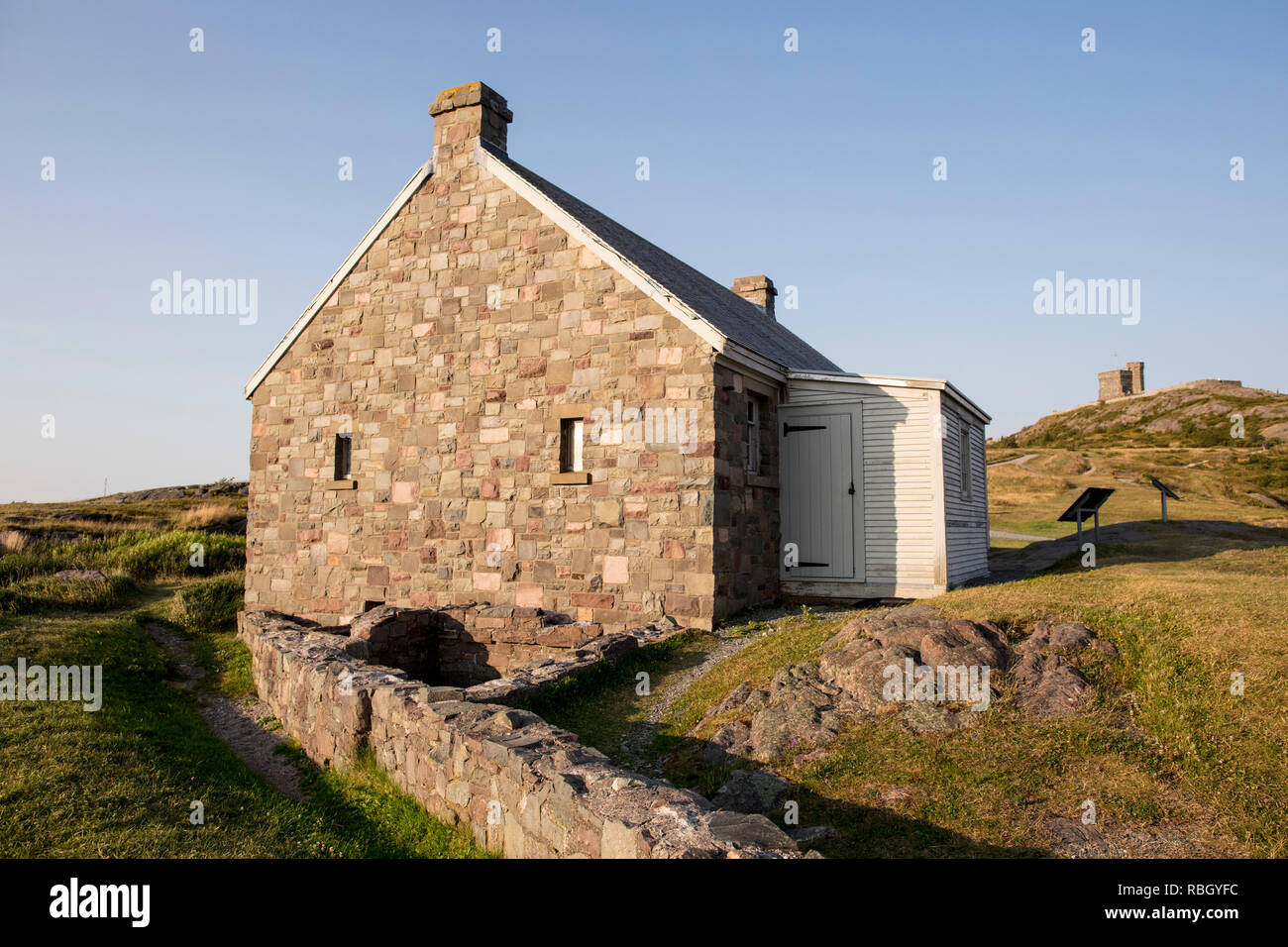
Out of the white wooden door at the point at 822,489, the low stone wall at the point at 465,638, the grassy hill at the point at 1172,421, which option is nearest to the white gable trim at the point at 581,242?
the white wooden door at the point at 822,489

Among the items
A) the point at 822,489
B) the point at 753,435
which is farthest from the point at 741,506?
the point at 822,489

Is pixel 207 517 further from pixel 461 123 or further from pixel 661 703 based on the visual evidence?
pixel 661 703

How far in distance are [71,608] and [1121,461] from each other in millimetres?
48435

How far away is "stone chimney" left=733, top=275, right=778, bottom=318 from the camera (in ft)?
85.6

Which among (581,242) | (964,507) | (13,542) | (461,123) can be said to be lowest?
(13,542)

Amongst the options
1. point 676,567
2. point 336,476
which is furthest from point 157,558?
point 676,567

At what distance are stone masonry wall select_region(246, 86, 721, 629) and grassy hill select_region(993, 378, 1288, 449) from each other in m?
55.2

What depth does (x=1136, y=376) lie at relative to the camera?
80625 millimetres

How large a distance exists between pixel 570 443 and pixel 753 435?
297 centimetres

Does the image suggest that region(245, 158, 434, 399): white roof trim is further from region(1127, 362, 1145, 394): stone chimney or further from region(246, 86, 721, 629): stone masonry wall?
region(1127, 362, 1145, 394): stone chimney

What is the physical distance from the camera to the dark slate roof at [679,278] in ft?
43.3

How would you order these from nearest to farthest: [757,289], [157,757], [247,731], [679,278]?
[157,757] < [247,731] < [679,278] < [757,289]

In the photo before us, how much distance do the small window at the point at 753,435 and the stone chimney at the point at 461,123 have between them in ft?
21.4
